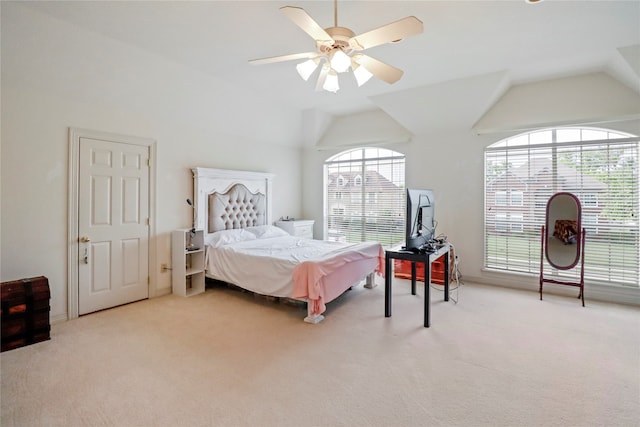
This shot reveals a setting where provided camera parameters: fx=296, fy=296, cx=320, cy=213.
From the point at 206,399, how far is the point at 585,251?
4913mm

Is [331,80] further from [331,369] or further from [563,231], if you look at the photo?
[563,231]

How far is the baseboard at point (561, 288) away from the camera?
12.4 ft

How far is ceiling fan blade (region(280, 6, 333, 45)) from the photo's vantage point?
6.12ft

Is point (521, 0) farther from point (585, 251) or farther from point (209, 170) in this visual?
point (209, 170)

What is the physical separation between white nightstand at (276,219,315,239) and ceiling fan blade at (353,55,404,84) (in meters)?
3.58

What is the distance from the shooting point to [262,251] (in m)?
3.88

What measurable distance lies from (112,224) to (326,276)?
2685 millimetres

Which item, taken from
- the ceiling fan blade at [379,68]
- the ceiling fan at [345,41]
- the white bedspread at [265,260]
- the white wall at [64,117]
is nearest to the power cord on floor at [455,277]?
the white bedspread at [265,260]

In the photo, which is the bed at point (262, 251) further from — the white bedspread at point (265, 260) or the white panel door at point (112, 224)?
the white panel door at point (112, 224)

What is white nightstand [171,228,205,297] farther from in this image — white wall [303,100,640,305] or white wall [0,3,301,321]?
white wall [303,100,640,305]

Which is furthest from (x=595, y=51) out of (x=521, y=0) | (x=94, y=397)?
(x=94, y=397)

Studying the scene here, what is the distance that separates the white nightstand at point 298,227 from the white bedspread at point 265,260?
1056mm

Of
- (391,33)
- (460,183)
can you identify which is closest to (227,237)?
(391,33)

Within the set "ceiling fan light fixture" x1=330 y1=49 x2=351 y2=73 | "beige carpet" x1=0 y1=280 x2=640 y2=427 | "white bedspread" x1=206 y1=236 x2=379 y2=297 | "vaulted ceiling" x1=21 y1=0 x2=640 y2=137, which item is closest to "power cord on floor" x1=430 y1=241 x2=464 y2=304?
"beige carpet" x1=0 y1=280 x2=640 y2=427
